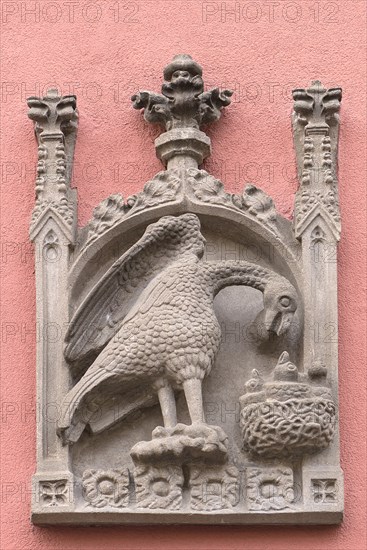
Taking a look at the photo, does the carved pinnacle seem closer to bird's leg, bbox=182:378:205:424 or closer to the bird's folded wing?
the bird's folded wing

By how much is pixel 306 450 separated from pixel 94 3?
190 centimetres

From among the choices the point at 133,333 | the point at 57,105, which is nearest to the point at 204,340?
the point at 133,333

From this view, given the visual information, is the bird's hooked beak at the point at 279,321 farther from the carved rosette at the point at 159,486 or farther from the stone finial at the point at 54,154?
the stone finial at the point at 54,154

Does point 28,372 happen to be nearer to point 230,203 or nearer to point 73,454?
point 73,454

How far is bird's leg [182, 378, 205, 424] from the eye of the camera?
21.6 ft

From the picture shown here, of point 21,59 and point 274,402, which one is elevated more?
point 21,59

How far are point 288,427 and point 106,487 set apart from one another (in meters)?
0.63

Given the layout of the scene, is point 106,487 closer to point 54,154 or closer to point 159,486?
point 159,486

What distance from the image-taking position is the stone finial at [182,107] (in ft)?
23.0

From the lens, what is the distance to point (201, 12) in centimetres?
737

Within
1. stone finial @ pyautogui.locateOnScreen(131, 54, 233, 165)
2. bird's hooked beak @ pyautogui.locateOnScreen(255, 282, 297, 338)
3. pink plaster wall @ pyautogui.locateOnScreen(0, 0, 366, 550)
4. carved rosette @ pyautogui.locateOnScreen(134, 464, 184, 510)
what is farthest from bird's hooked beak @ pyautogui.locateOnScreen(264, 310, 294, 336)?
stone finial @ pyautogui.locateOnScreen(131, 54, 233, 165)

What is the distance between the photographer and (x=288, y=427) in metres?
6.54

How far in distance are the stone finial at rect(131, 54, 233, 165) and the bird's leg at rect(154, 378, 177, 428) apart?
845mm

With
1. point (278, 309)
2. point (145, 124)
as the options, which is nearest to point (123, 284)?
point (278, 309)
